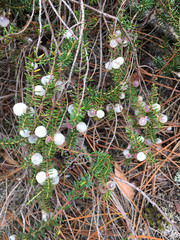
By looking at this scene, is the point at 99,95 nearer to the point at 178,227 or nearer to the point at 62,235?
the point at 62,235

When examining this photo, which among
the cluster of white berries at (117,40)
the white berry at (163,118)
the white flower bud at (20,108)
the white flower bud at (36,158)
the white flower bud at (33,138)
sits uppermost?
the cluster of white berries at (117,40)

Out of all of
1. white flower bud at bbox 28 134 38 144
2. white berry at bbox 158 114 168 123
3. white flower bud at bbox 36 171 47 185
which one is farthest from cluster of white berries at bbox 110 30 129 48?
white flower bud at bbox 36 171 47 185

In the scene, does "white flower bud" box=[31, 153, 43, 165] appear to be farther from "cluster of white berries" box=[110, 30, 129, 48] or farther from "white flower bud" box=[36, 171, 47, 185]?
"cluster of white berries" box=[110, 30, 129, 48]

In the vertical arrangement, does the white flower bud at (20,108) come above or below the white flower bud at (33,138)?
above

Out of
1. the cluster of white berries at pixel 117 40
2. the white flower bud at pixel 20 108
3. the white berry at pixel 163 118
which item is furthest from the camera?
the white berry at pixel 163 118

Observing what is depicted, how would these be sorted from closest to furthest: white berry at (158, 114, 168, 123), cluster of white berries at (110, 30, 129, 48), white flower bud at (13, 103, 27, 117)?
white flower bud at (13, 103, 27, 117) → cluster of white berries at (110, 30, 129, 48) → white berry at (158, 114, 168, 123)

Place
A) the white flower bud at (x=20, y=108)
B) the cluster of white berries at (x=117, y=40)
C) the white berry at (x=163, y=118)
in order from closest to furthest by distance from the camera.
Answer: the white flower bud at (x=20, y=108)
the cluster of white berries at (x=117, y=40)
the white berry at (x=163, y=118)

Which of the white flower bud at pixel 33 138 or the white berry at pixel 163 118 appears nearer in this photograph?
the white flower bud at pixel 33 138

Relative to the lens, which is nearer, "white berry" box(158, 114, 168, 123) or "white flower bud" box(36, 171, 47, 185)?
"white flower bud" box(36, 171, 47, 185)

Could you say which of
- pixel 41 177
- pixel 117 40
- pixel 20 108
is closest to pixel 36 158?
pixel 41 177

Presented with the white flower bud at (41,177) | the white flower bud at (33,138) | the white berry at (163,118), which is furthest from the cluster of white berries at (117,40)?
Answer: the white flower bud at (41,177)

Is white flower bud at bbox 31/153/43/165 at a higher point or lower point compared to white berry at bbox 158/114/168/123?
lower

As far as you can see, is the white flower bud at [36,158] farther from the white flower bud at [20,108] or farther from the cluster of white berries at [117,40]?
the cluster of white berries at [117,40]
